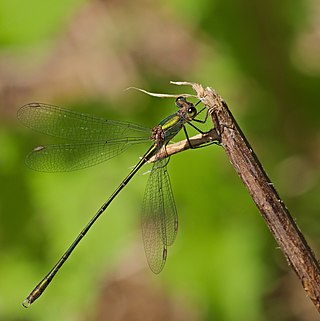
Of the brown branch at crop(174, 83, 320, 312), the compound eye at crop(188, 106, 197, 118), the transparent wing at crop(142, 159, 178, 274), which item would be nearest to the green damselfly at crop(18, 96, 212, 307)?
the transparent wing at crop(142, 159, 178, 274)

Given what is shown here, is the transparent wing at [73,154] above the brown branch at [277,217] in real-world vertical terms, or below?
above

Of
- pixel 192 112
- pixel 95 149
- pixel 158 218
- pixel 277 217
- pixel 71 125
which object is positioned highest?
pixel 71 125

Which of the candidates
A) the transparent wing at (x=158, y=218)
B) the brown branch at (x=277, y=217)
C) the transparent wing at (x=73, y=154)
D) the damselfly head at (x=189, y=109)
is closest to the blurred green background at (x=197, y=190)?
the transparent wing at (x=73, y=154)

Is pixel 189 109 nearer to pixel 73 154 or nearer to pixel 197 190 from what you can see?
pixel 197 190

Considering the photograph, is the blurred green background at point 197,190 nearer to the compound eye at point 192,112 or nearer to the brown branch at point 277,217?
the compound eye at point 192,112

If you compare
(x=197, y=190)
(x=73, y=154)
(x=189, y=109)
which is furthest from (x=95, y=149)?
(x=189, y=109)

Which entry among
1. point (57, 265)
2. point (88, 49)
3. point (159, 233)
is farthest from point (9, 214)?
point (88, 49)

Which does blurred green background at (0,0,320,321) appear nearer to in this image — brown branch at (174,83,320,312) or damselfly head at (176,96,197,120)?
damselfly head at (176,96,197,120)
